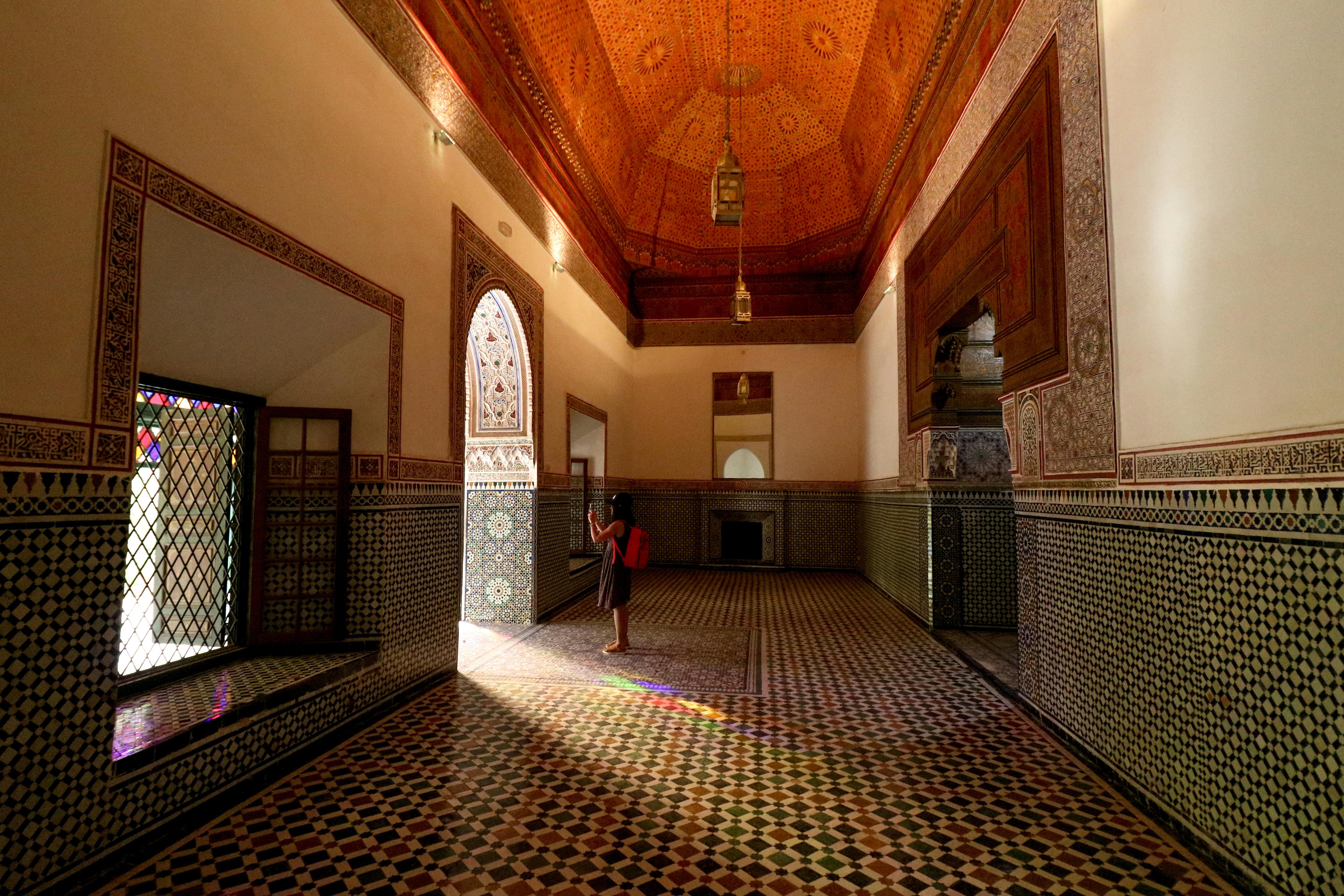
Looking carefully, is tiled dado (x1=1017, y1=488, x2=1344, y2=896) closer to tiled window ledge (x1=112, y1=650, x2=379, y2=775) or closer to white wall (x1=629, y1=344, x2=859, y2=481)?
tiled window ledge (x1=112, y1=650, x2=379, y2=775)

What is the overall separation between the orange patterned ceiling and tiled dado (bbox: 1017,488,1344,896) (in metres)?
2.97

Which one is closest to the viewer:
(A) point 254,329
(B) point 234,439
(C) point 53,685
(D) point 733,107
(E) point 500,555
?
(C) point 53,685

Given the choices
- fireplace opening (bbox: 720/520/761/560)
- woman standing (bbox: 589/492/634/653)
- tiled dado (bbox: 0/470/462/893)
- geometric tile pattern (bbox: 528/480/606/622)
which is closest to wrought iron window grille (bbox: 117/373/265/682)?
tiled dado (bbox: 0/470/462/893)

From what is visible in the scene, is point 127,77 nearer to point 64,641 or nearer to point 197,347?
point 197,347

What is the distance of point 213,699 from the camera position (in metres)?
2.06

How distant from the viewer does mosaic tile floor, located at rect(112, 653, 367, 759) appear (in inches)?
68.5

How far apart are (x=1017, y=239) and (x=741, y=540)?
5181mm

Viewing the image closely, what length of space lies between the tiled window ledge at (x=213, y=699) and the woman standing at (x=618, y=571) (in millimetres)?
1358

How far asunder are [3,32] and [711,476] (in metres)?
6.66

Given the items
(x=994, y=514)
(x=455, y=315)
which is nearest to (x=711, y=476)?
(x=994, y=514)

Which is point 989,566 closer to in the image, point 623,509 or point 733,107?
point 623,509

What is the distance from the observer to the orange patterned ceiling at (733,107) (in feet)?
13.5

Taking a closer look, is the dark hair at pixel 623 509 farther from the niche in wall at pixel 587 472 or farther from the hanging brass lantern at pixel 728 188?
the niche in wall at pixel 587 472

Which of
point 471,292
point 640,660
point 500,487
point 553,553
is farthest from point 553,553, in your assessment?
point 471,292
